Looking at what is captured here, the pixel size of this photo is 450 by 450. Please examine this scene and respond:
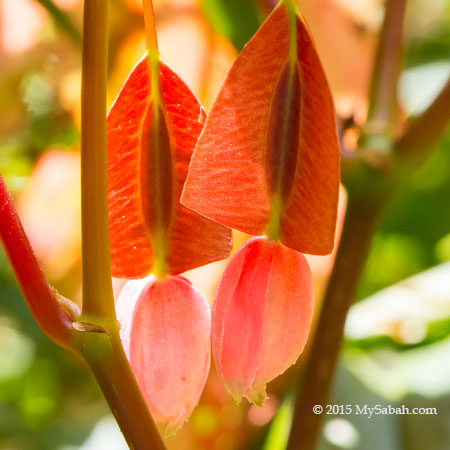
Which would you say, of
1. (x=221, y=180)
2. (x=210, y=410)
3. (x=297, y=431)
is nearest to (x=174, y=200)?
(x=221, y=180)

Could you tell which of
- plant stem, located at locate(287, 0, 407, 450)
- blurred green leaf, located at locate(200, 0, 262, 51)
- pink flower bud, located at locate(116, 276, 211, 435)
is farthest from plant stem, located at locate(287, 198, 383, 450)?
blurred green leaf, located at locate(200, 0, 262, 51)

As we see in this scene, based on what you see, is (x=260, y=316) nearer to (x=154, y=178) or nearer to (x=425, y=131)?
(x=154, y=178)

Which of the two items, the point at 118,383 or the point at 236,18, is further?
the point at 236,18

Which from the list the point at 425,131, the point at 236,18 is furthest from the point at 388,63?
the point at 236,18

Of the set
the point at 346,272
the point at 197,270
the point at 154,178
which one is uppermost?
the point at 154,178

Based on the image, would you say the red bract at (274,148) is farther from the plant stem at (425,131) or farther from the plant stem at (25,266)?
the plant stem at (425,131)

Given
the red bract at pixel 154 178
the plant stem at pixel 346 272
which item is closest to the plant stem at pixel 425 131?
the plant stem at pixel 346 272

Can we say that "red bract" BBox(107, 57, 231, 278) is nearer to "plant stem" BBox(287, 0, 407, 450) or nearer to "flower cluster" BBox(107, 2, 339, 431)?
"flower cluster" BBox(107, 2, 339, 431)
